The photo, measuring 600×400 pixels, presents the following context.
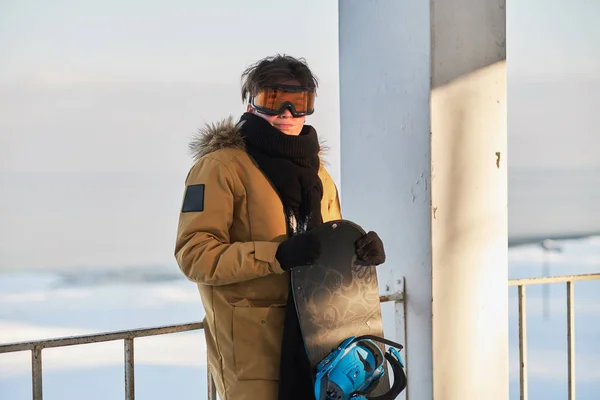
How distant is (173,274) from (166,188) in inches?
99.3

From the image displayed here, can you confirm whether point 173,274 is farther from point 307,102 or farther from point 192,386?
point 307,102

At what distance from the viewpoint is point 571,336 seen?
110 inches

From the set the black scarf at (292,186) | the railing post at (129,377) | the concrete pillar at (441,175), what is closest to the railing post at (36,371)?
the railing post at (129,377)

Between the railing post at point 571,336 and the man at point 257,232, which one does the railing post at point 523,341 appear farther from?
the man at point 257,232

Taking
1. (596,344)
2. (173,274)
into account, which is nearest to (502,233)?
(596,344)

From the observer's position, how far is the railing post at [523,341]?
263 cm

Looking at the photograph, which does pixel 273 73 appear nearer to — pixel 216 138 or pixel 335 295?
pixel 216 138

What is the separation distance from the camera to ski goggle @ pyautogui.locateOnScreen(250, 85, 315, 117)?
5.66 feet

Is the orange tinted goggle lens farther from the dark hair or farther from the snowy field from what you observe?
the snowy field

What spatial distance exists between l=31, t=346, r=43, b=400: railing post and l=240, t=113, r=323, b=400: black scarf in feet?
1.91

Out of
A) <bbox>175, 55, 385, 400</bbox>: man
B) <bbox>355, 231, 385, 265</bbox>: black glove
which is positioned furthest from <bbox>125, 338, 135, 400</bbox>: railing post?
<bbox>355, 231, 385, 265</bbox>: black glove

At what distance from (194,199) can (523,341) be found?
168 cm

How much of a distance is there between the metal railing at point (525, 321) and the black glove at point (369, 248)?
1.05 m

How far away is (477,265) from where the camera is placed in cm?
250
